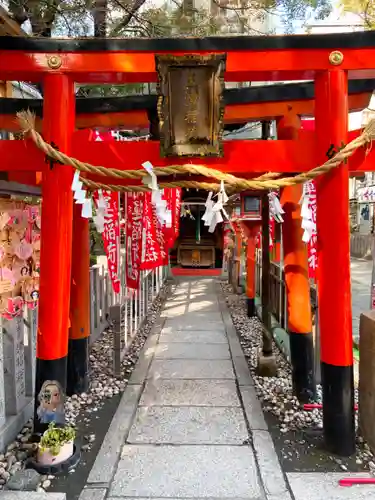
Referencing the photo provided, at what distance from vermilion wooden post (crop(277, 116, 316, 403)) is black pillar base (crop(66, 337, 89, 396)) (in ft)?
8.25

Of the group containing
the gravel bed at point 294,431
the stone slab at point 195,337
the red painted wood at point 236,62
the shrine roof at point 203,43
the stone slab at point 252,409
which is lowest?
the gravel bed at point 294,431

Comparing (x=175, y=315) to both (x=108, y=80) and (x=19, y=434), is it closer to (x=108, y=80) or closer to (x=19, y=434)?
(x=19, y=434)

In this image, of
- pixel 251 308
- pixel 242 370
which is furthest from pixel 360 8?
pixel 242 370

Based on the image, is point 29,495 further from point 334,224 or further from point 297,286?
point 297,286

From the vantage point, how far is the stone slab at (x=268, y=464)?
10.3 ft

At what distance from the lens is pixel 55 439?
11.0 feet

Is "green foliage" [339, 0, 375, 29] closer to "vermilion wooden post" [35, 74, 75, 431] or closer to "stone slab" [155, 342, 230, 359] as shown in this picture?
"stone slab" [155, 342, 230, 359]

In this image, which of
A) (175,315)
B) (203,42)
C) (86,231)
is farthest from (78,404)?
(175,315)

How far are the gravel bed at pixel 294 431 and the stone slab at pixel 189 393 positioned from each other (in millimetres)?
Result: 393

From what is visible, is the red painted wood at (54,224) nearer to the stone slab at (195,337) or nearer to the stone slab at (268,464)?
the stone slab at (268,464)

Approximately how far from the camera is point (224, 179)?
338cm

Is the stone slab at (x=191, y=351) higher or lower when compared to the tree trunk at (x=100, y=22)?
lower

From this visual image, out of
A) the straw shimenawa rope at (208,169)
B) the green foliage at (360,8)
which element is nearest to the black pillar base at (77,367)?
the straw shimenawa rope at (208,169)

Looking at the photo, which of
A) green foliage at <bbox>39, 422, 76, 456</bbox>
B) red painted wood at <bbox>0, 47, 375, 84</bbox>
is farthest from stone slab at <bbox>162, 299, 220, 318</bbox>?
red painted wood at <bbox>0, 47, 375, 84</bbox>
